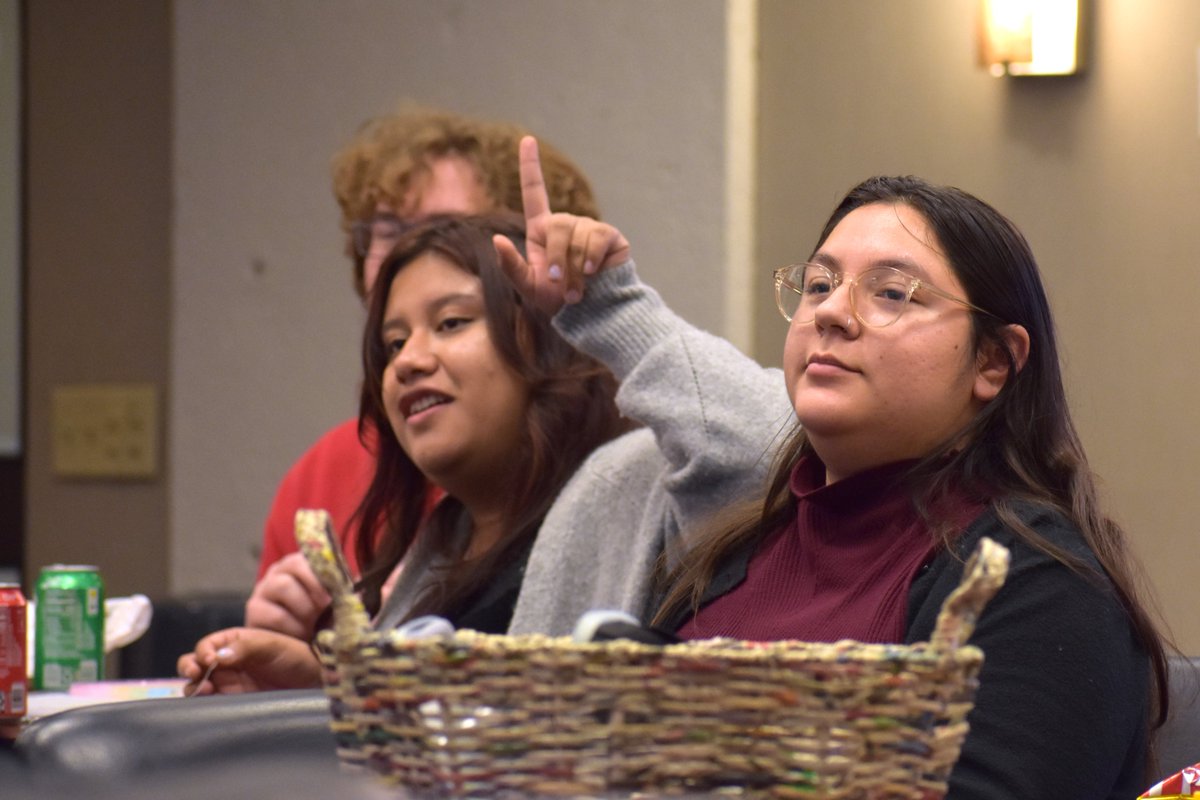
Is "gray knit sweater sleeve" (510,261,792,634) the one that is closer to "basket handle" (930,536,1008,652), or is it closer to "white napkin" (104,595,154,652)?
"white napkin" (104,595,154,652)

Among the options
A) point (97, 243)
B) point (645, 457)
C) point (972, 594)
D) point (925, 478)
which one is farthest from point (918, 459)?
point (97, 243)

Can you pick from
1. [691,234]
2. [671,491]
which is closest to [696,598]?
[671,491]

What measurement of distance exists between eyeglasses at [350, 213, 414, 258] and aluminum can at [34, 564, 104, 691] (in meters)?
0.74

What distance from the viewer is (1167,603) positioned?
214 centimetres

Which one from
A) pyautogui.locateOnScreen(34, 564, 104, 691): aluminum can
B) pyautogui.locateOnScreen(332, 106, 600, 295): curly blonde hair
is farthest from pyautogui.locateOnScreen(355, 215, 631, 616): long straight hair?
pyautogui.locateOnScreen(34, 564, 104, 691): aluminum can

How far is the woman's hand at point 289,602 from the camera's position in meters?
1.86

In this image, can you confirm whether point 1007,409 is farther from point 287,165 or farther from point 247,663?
point 287,165

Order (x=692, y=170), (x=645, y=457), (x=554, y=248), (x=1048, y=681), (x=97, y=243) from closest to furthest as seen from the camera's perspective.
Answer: (x=1048, y=681), (x=554, y=248), (x=645, y=457), (x=692, y=170), (x=97, y=243)

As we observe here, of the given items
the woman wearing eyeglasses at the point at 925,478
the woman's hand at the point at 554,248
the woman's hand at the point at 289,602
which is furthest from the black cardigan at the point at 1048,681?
the woman's hand at the point at 289,602

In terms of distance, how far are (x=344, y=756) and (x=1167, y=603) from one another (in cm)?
172

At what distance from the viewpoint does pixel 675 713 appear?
0.68 meters

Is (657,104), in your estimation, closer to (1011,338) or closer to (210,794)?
(1011,338)

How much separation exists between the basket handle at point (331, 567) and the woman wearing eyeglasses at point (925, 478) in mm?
539

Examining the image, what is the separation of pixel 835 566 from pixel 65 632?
3.13 feet
